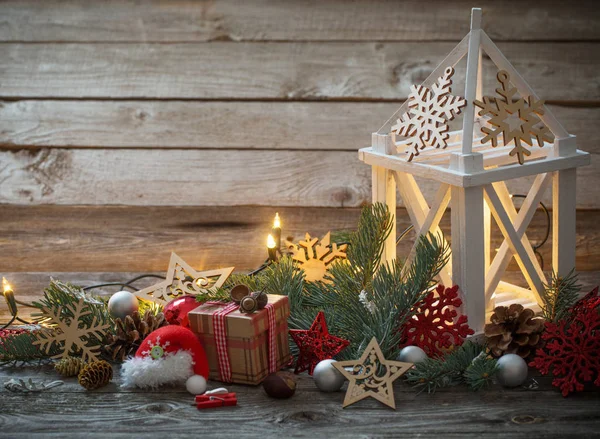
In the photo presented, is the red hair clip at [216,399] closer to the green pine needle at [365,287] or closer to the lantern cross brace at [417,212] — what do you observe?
the green pine needle at [365,287]

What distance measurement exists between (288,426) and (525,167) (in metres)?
0.52

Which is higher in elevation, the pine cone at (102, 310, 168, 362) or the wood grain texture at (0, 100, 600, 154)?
the wood grain texture at (0, 100, 600, 154)

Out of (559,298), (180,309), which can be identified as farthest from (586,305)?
(180,309)

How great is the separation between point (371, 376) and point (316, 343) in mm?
113

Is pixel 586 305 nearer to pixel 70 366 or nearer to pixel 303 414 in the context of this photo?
pixel 303 414

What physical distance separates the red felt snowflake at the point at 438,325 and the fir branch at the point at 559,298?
5.6 inches

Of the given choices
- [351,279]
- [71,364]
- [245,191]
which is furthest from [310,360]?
[245,191]

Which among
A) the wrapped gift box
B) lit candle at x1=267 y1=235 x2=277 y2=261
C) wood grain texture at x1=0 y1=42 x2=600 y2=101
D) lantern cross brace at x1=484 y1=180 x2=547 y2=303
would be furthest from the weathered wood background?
the wrapped gift box

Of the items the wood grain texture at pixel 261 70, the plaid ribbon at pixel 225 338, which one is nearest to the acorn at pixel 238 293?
the plaid ribbon at pixel 225 338

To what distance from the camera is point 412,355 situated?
1198 millimetres

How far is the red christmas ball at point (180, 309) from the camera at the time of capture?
50.7 inches

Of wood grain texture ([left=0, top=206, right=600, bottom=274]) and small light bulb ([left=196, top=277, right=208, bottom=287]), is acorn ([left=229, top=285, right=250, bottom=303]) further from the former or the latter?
wood grain texture ([left=0, top=206, right=600, bottom=274])

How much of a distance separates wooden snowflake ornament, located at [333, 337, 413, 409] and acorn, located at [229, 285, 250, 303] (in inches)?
6.9

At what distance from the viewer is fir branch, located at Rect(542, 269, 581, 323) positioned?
4.17ft
